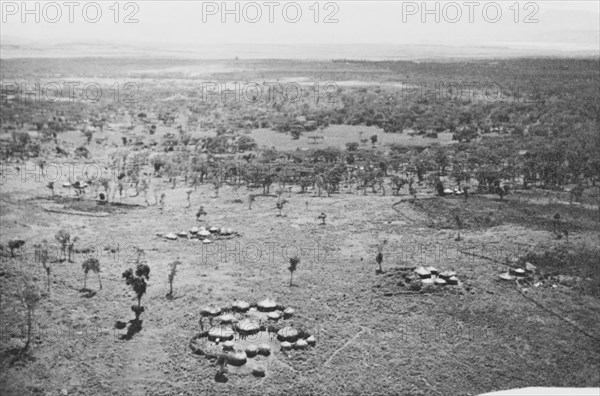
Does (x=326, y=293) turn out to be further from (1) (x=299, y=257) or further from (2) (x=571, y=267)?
(2) (x=571, y=267)

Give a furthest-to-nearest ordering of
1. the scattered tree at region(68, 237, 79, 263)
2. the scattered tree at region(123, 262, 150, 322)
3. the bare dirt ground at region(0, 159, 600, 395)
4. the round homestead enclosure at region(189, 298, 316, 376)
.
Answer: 1. the scattered tree at region(68, 237, 79, 263)
2. the scattered tree at region(123, 262, 150, 322)
3. the round homestead enclosure at region(189, 298, 316, 376)
4. the bare dirt ground at region(0, 159, 600, 395)

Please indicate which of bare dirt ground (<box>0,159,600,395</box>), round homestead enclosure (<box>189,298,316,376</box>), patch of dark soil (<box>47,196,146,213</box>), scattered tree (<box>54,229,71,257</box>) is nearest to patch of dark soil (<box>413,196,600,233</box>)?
bare dirt ground (<box>0,159,600,395</box>)

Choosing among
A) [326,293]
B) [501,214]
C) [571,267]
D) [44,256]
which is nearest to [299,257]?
[326,293]

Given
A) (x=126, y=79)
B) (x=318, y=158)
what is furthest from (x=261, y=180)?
(x=126, y=79)

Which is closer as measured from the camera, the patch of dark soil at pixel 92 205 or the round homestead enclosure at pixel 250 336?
the round homestead enclosure at pixel 250 336

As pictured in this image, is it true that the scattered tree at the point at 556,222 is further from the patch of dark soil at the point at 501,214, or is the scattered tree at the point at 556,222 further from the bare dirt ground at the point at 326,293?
the bare dirt ground at the point at 326,293

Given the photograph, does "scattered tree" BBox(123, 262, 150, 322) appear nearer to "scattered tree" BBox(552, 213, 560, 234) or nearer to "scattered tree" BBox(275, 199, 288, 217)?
"scattered tree" BBox(275, 199, 288, 217)

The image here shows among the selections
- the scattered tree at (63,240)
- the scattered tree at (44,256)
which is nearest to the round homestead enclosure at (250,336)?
the scattered tree at (44,256)

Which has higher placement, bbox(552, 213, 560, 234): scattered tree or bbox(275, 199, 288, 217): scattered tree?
bbox(275, 199, 288, 217): scattered tree
